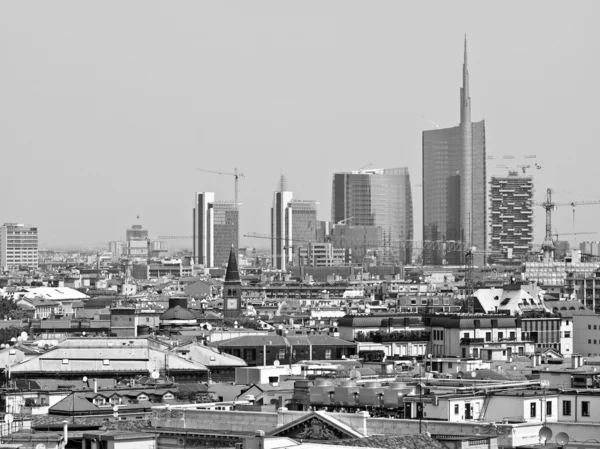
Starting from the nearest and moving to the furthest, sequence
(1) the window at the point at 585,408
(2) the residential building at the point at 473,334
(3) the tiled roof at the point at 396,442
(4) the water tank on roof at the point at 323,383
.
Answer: (3) the tiled roof at the point at 396,442 → (1) the window at the point at 585,408 → (4) the water tank on roof at the point at 323,383 → (2) the residential building at the point at 473,334

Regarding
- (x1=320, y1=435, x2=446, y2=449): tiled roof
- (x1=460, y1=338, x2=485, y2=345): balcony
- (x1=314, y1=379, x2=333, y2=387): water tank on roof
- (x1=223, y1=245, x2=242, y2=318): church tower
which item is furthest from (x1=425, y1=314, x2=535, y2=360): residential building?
(x1=320, y1=435, x2=446, y2=449): tiled roof

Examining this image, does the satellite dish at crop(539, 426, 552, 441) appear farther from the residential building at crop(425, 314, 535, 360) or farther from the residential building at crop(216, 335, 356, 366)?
the residential building at crop(216, 335, 356, 366)

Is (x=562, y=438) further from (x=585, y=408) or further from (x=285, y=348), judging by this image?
(x=285, y=348)

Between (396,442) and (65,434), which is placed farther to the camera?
(65,434)

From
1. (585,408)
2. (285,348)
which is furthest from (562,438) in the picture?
(285,348)

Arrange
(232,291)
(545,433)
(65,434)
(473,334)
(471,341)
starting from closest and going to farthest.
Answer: (65,434) < (545,433) < (471,341) < (473,334) < (232,291)

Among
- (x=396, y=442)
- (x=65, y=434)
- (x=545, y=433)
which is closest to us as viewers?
(x=396, y=442)

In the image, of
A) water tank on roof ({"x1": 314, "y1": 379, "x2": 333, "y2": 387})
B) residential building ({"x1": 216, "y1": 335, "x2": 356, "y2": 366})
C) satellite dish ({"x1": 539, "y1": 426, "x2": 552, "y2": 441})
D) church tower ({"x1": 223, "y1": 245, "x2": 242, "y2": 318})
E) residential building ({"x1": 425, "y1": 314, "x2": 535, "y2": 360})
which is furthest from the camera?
church tower ({"x1": 223, "y1": 245, "x2": 242, "y2": 318})

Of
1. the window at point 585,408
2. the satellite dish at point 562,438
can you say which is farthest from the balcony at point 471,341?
the satellite dish at point 562,438

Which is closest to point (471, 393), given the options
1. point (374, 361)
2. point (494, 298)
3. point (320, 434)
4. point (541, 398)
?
point (541, 398)

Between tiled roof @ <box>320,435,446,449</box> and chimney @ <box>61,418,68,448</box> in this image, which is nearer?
tiled roof @ <box>320,435,446,449</box>

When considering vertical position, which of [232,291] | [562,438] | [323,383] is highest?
[232,291]

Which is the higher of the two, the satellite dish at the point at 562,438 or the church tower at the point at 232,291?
the church tower at the point at 232,291

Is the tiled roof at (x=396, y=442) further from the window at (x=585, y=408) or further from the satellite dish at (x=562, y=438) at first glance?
the window at (x=585, y=408)
